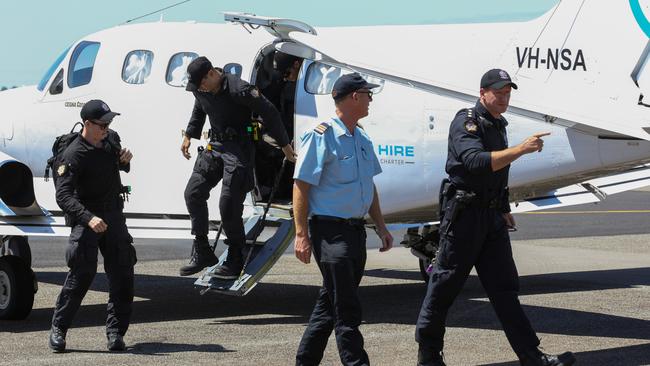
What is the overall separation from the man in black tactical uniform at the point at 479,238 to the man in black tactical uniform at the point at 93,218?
278 cm

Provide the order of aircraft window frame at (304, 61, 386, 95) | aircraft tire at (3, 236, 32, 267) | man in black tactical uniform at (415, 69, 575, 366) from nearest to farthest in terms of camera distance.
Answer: man in black tactical uniform at (415, 69, 575, 366) < aircraft window frame at (304, 61, 386, 95) < aircraft tire at (3, 236, 32, 267)

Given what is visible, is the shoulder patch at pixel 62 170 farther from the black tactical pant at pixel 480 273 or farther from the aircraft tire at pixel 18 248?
the aircraft tire at pixel 18 248

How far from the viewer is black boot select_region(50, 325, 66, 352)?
33.3 ft

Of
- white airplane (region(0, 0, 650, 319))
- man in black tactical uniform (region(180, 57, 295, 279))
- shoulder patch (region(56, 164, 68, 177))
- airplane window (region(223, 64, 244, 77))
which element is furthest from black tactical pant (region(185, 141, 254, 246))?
shoulder patch (region(56, 164, 68, 177))

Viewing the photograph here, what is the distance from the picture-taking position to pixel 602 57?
10961mm

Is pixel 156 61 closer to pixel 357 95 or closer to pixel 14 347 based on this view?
pixel 14 347

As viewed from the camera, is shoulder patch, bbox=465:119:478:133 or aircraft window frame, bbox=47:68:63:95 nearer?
shoulder patch, bbox=465:119:478:133

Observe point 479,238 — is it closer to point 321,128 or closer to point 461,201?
point 461,201

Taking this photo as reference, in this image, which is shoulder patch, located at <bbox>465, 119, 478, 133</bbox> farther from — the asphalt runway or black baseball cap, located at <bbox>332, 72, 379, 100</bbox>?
the asphalt runway

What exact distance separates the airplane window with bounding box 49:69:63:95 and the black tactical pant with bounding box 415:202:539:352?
19.8ft

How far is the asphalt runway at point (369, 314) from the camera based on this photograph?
1011 cm

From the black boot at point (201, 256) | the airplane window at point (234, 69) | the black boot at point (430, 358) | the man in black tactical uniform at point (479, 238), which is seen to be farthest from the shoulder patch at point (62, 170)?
the black boot at point (430, 358)

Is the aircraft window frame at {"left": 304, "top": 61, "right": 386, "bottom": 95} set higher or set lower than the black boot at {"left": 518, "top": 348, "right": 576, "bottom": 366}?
higher

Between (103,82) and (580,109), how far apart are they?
16.9 feet
